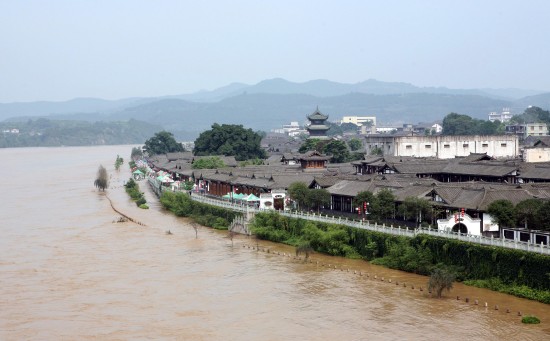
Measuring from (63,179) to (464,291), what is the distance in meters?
66.7

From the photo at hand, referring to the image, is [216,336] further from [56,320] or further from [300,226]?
[300,226]

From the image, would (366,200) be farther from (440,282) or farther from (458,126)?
(458,126)

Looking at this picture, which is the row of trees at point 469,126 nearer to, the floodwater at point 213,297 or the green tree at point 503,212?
the floodwater at point 213,297

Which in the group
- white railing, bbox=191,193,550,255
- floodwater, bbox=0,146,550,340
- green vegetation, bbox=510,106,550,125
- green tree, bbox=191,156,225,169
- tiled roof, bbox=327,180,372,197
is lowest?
floodwater, bbox=0,146,550,340

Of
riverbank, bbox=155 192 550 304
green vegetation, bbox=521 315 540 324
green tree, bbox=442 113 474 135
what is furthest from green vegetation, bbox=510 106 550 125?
green vegetation, bbox=521 315 540 324

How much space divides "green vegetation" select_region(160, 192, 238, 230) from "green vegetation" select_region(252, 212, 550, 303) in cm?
578

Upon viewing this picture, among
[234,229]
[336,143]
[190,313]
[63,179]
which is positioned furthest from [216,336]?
[63,179]

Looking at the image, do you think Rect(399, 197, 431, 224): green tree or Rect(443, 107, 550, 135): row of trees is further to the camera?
Rect(443, 107, 550, 135): row of trees

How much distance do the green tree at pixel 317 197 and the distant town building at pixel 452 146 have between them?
2944cm

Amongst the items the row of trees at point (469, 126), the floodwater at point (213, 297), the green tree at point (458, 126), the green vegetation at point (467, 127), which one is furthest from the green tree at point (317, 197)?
the green tree at point (458, 126)

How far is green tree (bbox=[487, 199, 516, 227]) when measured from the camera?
93.1ft

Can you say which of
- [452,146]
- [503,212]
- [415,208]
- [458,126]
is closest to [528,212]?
[503,212]

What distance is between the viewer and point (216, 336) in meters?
22.7

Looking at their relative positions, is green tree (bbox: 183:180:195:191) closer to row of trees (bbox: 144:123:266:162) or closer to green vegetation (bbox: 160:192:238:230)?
green vegetation (bbox: 160:192:238:230)
